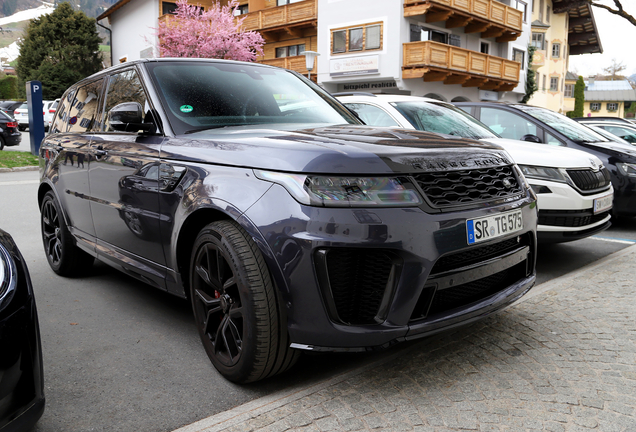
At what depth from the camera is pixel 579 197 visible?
4.84 metres

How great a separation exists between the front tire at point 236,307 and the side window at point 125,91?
1.13m

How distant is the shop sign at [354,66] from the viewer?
89.8 feet

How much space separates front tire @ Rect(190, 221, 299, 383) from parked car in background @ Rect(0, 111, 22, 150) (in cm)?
1840

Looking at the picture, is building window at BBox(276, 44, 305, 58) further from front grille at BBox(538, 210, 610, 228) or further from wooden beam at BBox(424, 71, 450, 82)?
front grille at BBox(538, 210, 610, 228)

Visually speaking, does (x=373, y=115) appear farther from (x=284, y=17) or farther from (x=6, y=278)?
(x=284, y=17)

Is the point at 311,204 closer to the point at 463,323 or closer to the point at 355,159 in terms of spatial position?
the point at 355,159

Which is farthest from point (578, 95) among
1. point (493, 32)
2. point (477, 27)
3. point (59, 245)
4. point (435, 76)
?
point (59, 245)

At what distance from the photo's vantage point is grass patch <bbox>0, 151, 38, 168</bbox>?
45.9 feet

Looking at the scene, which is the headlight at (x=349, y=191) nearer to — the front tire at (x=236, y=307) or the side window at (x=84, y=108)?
the front tire at (x=236, y=307)

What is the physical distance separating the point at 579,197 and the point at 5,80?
207 feet

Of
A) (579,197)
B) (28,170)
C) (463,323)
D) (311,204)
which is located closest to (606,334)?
(463,323)

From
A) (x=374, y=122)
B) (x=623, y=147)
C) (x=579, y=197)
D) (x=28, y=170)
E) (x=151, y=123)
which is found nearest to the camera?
(x=151, y=123)

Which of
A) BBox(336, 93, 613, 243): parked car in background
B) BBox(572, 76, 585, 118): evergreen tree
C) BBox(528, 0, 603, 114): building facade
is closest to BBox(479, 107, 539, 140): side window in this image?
BBox(336, 93, 613, 243): parked car in background

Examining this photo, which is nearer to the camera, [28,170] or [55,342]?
[55,342]
